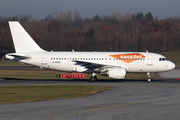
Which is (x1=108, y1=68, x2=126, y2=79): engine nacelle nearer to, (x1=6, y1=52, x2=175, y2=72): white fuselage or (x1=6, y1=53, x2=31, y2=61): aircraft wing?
(x1=6, y1=52, x2=175, y2=72): white fuselage

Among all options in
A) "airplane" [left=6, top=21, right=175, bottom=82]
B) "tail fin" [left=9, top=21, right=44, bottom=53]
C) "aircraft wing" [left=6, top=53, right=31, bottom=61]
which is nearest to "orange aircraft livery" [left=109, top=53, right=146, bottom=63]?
"airplane" [left=6, top=21, right=175, bottom=82]

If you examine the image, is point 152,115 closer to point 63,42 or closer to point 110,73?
point 110,73

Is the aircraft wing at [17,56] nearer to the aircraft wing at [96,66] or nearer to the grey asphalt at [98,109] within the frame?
the aircraft wing at [96,66]

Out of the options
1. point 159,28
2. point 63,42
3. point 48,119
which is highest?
point 159,28

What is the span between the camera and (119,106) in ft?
65.1

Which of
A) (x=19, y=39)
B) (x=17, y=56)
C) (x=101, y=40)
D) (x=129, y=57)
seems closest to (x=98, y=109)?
(x=129, y=57)

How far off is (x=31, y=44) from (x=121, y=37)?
97.5 m

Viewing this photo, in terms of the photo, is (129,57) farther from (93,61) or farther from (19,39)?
(19,39)

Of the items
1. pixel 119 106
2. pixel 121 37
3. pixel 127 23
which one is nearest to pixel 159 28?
pixel 127 23

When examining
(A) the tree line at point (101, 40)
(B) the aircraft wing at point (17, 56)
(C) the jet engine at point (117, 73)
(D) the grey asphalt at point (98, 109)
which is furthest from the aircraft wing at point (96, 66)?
(A) the tree line at point (101, 40)

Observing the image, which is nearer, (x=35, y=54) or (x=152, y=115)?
(x=152, y=115)

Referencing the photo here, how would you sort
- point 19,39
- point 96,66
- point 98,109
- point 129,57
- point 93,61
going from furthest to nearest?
1. point 19,39
2. point 129,57
3. point 93,61
4. point 96,66
5. point 98,109

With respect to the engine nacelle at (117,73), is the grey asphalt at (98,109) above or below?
below

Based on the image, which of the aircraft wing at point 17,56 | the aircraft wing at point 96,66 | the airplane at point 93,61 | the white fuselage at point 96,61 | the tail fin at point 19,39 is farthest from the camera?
the tail fin at point 19,39
